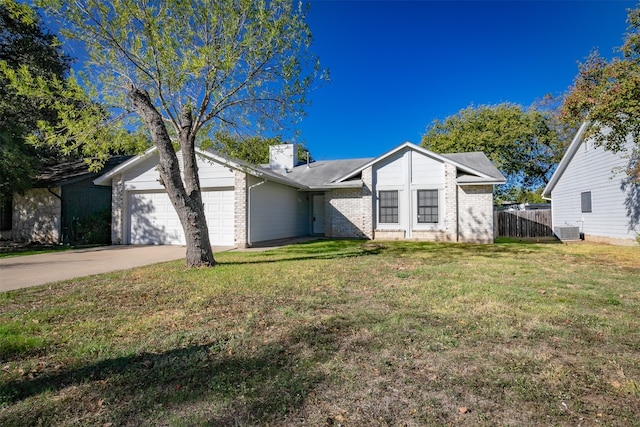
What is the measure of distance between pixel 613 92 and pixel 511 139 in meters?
19.3

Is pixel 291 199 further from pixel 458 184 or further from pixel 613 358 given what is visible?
pixel 613 358

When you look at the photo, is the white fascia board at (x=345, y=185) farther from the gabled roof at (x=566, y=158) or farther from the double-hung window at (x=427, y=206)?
the gabled roof at (x=566, y=158)

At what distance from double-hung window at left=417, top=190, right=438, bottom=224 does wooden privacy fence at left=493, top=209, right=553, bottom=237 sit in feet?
18.5

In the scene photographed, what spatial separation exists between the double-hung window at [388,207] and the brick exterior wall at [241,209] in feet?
21.9

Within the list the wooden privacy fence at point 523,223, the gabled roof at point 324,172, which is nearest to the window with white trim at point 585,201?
the wooden privacy fence at point 523,223

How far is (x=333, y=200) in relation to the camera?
17.1 m

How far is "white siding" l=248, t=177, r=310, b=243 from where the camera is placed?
43.7ft

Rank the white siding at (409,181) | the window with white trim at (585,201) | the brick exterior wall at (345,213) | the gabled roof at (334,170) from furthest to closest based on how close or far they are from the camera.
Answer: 1. the brick exterior wall at (345,213)
2. the white siding at (409,181)
3. the window with white trim at (585,201)
4. the gabled roof at (334,170)

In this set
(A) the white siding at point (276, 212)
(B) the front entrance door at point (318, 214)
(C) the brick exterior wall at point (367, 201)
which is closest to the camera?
(A) the white siding at point (276, 212)

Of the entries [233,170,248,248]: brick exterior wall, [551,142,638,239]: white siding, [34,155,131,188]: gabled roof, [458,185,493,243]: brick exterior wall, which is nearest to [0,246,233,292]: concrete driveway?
[233,170,248,248]: brick exterior wall

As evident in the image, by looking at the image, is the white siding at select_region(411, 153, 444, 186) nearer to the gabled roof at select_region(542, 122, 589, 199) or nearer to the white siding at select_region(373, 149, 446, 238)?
the white siding at select_region(373, 149, 446, 238)

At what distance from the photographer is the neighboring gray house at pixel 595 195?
500 inches

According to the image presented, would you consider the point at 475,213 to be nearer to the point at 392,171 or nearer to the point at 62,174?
the point at 392,171

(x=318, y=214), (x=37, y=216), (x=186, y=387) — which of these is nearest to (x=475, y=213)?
(x=318, y=214)
